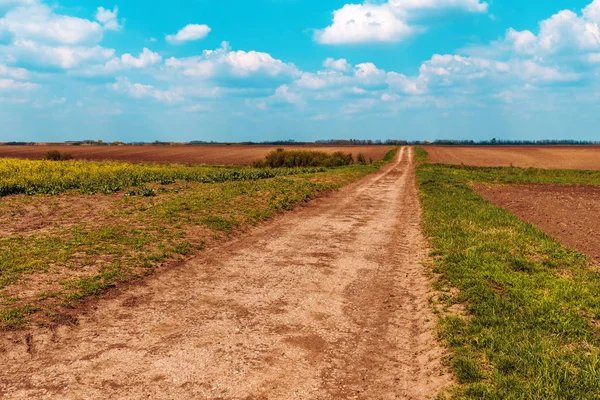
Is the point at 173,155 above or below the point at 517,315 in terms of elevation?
above

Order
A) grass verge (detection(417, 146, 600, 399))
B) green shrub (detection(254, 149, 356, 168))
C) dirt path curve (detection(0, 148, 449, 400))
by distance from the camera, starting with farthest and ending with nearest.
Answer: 1. green shrub (detection(254, 149, 356, 168))
2. dirt path curve (detection(0, 148, 449, 400))
3. grass verge (detection(417, 146, 600, 399))

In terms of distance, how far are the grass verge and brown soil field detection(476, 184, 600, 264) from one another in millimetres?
1439

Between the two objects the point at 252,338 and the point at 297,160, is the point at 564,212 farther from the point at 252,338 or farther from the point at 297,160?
the point at 297,160

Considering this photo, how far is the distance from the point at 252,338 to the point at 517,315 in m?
4.39

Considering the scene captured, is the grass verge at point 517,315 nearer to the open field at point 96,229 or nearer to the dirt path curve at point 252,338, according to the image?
the dirt path curve at point 252,338

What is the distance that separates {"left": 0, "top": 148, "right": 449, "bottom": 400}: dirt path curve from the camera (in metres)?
5.32

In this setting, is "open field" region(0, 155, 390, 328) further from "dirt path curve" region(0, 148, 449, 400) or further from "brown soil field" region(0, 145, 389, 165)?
"brown soil field" region(0, 145, 389, 165)

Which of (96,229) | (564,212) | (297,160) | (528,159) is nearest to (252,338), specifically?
(96,229)

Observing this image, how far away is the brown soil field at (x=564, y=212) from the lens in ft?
44.9

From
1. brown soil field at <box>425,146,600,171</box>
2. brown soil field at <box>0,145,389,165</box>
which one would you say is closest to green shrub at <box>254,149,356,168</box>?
brown soil field at <box>0,145,389,165</box>

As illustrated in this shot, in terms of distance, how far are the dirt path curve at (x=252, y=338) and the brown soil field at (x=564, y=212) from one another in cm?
600

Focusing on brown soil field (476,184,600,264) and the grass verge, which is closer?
the grass verge

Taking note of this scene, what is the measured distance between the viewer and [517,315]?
23.0ft

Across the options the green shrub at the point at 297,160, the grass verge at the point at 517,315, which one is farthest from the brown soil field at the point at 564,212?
the green shrub at the point at 297,160
